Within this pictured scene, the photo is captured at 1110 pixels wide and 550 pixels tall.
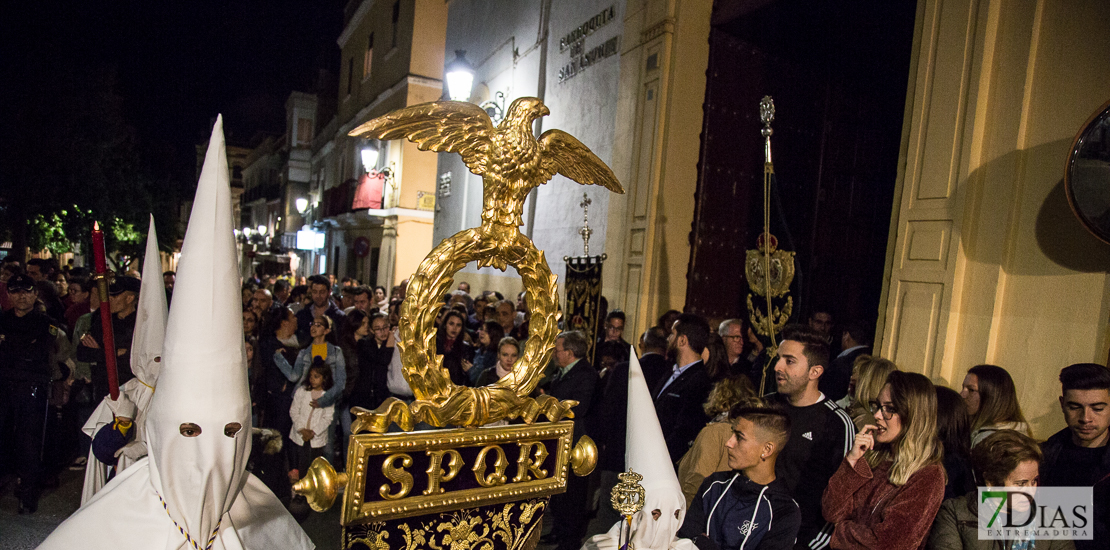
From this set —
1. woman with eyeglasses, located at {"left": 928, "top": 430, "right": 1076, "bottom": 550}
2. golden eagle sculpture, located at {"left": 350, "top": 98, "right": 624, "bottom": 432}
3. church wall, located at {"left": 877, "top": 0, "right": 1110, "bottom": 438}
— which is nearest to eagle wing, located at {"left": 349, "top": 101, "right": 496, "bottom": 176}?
golden eagle sculpture, located at {"left": 350, "top": 98, "right": 624, "bottom": 432}

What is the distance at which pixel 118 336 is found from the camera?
14.7ft

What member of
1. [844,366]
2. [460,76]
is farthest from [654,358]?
[460,76]

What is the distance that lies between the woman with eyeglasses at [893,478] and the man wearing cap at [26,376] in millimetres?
5005

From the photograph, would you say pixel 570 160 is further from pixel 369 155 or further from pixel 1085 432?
pixel 369 155

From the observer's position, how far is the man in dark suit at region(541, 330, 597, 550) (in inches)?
168

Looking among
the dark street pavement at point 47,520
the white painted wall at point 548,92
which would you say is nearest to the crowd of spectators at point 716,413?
the dark street pavement at point 47,520

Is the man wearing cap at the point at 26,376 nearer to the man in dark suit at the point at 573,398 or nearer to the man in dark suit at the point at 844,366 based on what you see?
the man in dark suit at the point at 573,398

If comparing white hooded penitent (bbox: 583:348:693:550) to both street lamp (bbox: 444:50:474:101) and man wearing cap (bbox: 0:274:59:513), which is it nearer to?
man wearing cap (bbox: 0:274:59:513)

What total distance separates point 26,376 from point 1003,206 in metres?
6.56

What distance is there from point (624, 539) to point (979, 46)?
13.4ft

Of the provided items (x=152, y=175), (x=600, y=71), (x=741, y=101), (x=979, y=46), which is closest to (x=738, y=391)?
(x=979, y=46)

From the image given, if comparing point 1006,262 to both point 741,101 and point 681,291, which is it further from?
point 741,101

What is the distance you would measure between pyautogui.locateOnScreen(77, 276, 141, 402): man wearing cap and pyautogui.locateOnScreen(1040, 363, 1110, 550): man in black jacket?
5.16 m

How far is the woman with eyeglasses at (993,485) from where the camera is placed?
7.68 feet
